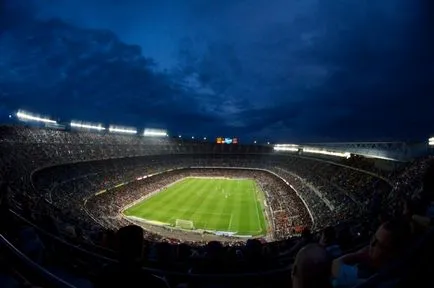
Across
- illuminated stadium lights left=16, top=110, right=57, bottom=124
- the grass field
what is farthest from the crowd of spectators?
illuminated stadium lights left=16, top=110, right=57, bottom=124

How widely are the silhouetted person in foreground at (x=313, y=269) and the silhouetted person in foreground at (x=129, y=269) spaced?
3.67 ft

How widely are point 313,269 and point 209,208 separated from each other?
4534cm

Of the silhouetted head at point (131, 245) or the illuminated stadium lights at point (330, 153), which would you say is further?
the illuminated stadium lights at point (330, 153)

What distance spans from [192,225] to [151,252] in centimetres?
2813

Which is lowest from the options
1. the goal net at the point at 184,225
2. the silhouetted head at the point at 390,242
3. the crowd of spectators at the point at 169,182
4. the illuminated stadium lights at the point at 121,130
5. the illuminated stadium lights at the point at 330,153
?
the goal net at the point at 184,225

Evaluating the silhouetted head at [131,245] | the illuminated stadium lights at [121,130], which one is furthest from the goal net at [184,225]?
the illuminated stadium lights at [121,130]

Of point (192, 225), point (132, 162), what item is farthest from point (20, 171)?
point (132, 162)

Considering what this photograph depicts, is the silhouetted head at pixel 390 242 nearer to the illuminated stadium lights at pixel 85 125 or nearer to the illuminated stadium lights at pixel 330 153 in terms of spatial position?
the illuminated stadium lights at pixel 330 153

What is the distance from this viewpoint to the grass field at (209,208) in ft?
125

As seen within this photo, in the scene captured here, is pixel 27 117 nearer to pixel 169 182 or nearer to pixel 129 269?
pixel 169 182

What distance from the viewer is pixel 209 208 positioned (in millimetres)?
46969

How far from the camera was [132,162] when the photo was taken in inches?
2694

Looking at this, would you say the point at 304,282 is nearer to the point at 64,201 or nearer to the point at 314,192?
the point at 64,201

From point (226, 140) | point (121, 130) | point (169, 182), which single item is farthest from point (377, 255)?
point (226, 140)
